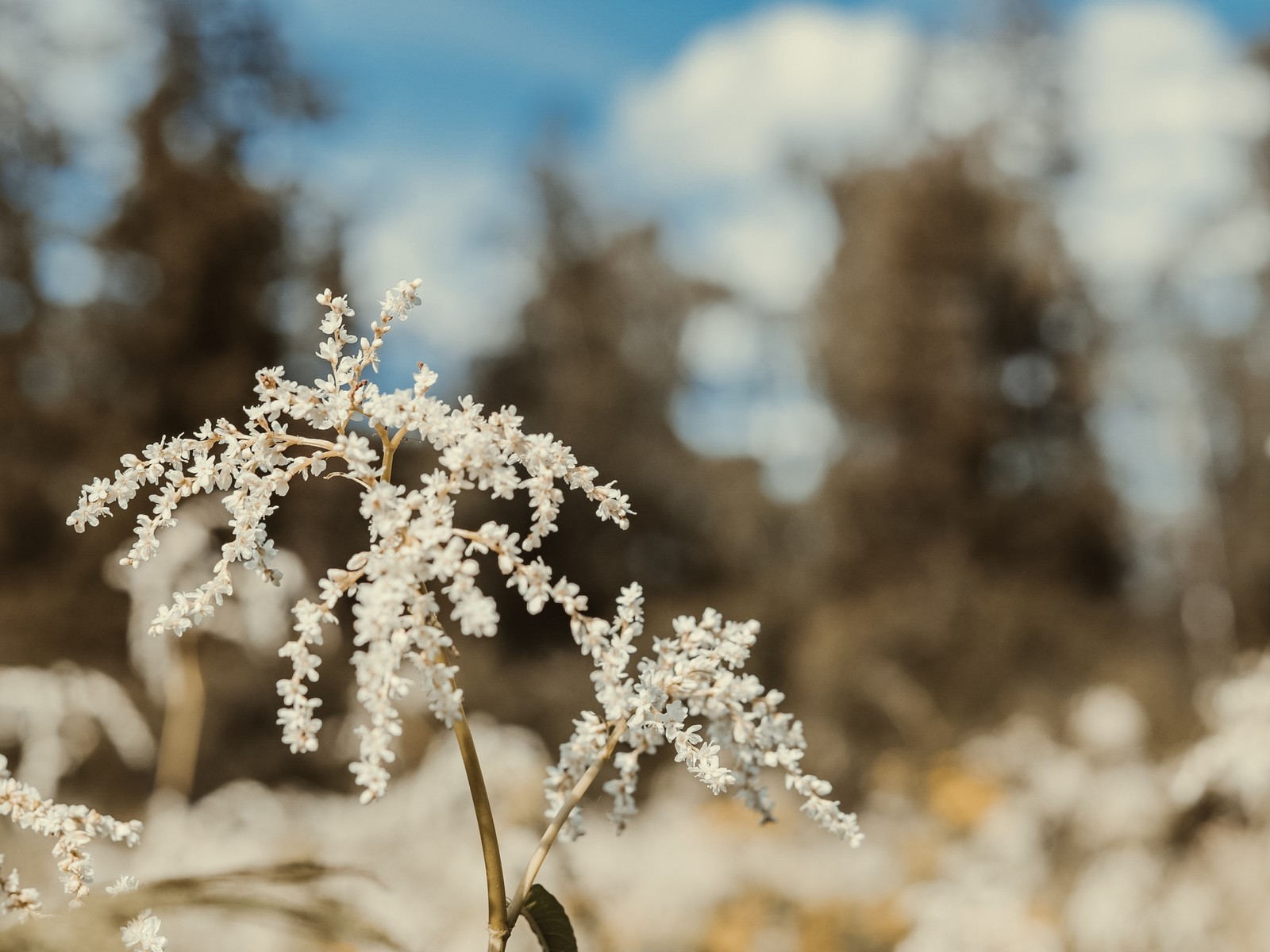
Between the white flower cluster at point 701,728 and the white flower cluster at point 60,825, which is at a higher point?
the white flower cluster at point 701,728

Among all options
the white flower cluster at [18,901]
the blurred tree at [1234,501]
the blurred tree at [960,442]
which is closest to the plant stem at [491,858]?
the white flower cluster at [18,901]

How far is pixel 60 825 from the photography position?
87 cm

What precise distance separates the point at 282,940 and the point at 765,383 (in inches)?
736

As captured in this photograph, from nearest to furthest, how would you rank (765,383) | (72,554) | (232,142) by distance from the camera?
1. (72,554)
2. (232,142)
3. (765,383)

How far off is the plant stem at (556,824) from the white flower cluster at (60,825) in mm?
311

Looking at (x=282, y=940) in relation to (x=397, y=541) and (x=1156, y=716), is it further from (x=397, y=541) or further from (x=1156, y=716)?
(x=1156, y=716)

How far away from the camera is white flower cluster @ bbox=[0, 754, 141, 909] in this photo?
87 cm

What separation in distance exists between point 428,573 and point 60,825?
0.39 meters

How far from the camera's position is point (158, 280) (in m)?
10.3

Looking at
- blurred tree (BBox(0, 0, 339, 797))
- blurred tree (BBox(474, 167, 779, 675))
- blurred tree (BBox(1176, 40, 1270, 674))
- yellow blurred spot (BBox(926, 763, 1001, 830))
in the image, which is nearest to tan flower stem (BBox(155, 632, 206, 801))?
yellow blurred spot (BBox(926, 763, 1001, 830))

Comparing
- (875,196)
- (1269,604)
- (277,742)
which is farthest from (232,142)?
(1269,604)

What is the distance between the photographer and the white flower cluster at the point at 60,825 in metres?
0.87

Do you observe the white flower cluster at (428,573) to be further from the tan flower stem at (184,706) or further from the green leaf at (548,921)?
the tan flower stem at (184,706)

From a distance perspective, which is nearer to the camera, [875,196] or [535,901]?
[535,901]
